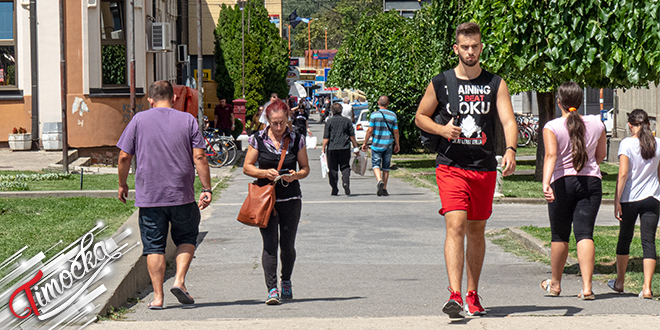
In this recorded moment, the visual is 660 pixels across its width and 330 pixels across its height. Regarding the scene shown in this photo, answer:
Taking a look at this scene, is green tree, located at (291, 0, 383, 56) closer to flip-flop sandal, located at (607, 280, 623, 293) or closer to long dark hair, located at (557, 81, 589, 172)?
flip-flop sandal, located at (607, 280, 623, 293)

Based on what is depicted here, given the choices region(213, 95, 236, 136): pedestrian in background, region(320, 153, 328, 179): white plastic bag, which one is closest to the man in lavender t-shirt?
region(320, 153, 328, 179): white plastic bag

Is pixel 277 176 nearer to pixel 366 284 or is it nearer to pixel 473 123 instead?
pixel 366 284

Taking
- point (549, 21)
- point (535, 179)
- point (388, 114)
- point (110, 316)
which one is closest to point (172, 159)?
point (110, 316)

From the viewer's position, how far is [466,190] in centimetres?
584

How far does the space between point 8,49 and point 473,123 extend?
63.1ft

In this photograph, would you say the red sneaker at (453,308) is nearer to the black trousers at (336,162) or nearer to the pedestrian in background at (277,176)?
the pedestrian in background at (277,176)

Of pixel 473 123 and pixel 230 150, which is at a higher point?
pixel 473 123

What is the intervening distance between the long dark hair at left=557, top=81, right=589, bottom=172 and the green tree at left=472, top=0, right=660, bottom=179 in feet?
10.00

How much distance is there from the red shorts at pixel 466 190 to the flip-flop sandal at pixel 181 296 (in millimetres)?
2122

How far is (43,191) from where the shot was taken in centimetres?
1328

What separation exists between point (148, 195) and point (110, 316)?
→ 3.02 ft

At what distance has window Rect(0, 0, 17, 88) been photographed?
22.5 m

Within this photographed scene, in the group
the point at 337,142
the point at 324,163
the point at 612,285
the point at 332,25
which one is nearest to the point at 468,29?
the point at 612,285

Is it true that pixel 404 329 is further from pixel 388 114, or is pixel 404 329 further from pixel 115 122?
pixel 115 122
